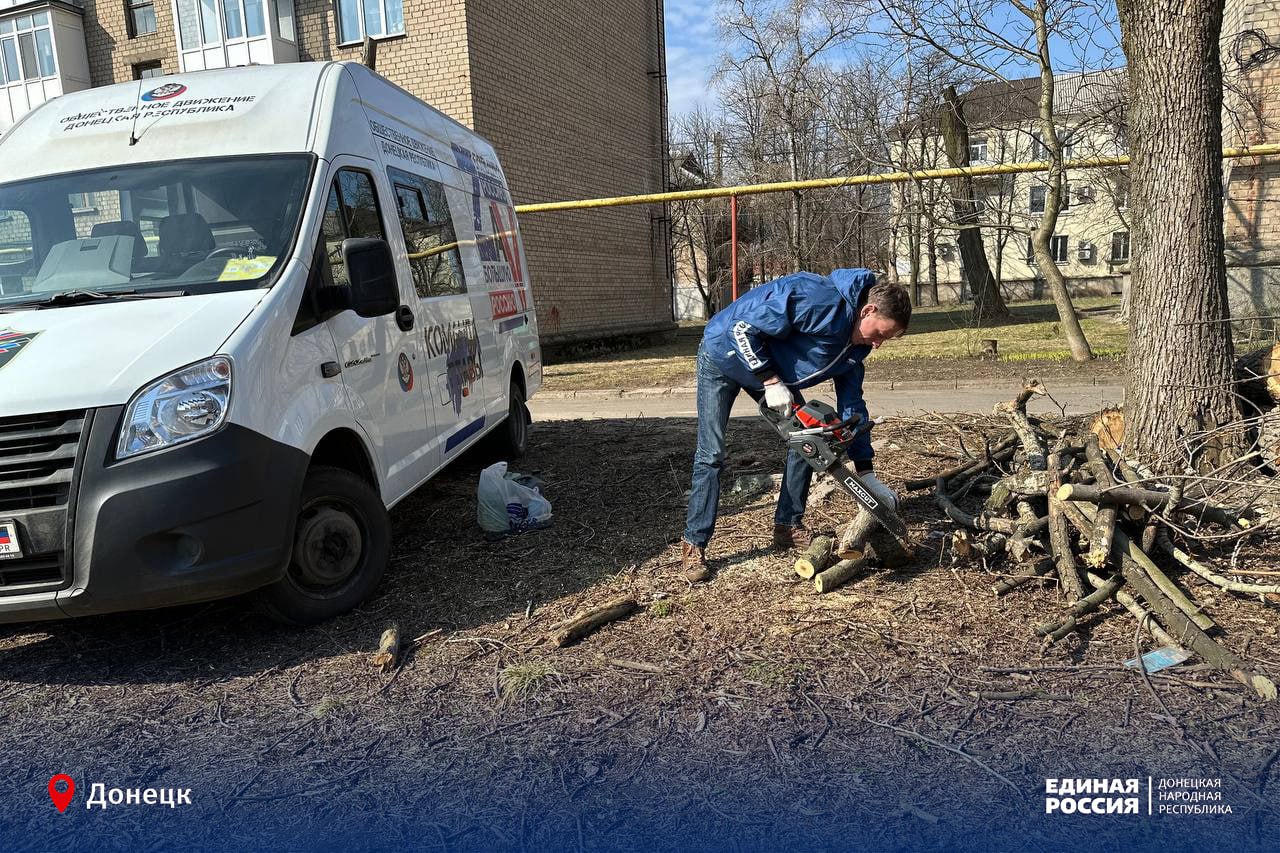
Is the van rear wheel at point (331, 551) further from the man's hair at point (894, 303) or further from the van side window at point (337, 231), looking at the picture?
the man's hair at point (894, 303)

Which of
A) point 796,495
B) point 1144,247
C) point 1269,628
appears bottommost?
point 1269,628

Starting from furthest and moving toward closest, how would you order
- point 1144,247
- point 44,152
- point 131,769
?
point 1144,247, point 44,152, point 131,769

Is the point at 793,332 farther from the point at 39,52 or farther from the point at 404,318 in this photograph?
the point at 39,52

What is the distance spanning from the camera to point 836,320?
12.7ft

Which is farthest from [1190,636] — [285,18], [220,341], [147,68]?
[147,68]

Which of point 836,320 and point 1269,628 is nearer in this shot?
point 1269,628

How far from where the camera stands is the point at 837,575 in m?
3.91

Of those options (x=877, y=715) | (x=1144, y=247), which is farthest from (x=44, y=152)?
(x=1144, y=247)

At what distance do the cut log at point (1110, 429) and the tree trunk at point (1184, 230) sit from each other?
346 millimetres

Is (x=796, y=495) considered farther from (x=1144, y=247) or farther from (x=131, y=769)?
(x=131, y=769)

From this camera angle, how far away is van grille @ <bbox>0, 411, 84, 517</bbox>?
3.01 m

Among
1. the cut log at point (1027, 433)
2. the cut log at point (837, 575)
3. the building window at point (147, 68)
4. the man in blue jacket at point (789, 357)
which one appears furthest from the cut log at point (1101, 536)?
the building window at point (147, 68)

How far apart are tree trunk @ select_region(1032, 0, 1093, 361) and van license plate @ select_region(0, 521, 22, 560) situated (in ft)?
36.2

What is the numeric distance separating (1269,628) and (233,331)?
4334 mm
